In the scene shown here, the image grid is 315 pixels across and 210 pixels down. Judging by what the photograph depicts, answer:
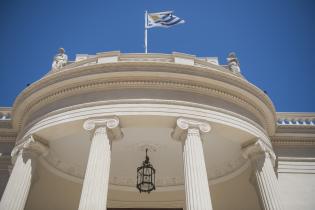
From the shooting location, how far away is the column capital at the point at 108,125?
62.4 feet

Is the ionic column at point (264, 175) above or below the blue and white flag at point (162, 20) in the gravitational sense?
below

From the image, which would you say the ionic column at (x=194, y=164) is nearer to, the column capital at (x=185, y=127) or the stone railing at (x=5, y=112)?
the column capital at (x=185, y=127)

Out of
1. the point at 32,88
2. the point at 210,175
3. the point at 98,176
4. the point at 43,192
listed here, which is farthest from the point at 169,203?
the point at 32,88

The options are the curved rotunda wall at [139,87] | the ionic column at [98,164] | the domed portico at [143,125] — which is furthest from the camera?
the curved rotunda wall at [139,87]

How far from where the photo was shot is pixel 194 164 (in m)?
17.5

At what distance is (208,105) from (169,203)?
10711mm

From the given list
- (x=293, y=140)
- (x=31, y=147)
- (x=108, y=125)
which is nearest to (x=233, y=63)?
(x=293, y=140)

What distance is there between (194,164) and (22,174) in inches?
391

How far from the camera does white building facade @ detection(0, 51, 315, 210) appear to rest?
738 inches

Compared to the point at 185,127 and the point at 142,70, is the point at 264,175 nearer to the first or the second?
the point at 185,127

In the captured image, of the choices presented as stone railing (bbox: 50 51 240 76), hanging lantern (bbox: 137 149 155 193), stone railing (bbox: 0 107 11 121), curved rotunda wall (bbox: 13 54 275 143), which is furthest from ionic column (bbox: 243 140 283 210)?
stone railing (bbox: 0 107 11 121)

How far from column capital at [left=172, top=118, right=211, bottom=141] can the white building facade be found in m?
0.07

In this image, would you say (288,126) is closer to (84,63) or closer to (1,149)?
(84,63)

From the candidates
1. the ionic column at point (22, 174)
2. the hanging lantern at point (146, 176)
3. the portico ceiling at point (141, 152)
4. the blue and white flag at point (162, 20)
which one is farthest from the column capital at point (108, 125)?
the blue and white flag at point (162, 20)
